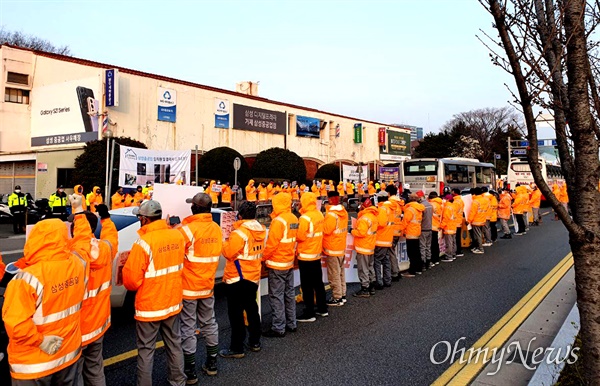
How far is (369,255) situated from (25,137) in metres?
26.7

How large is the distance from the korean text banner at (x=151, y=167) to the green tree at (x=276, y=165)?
→ 587 inches

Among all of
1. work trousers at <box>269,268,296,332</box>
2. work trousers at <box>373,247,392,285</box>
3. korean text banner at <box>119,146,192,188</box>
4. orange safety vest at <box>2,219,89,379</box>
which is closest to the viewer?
orange safety vest at <box>2,219,89,379</box>

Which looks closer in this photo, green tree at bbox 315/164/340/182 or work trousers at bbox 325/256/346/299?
work trousers at bbox 325/256/346/299

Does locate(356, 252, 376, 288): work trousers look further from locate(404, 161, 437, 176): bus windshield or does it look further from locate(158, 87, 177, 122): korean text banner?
locate(158, 87, 177, 122): korean text banner

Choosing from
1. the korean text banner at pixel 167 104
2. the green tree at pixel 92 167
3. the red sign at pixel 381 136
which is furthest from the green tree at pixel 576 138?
the red sign at pixel 381 136

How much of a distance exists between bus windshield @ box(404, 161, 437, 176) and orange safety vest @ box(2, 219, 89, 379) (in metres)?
24.0

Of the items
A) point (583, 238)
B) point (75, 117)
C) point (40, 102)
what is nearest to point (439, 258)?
point (583, 238)

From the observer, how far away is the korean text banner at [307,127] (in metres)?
37.0

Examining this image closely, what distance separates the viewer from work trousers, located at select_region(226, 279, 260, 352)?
15.7ft

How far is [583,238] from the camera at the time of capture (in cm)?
286

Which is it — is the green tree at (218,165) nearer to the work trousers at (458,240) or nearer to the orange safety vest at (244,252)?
the work trousers at (458,240)

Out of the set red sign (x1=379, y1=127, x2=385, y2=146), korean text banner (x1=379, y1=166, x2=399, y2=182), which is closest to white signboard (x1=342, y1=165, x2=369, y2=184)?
korean text banner (x1=379, y1=166, x2=399, y2=182)

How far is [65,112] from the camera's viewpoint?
24125 millimetres

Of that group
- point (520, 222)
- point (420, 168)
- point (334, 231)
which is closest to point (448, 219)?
point (334, 231)
